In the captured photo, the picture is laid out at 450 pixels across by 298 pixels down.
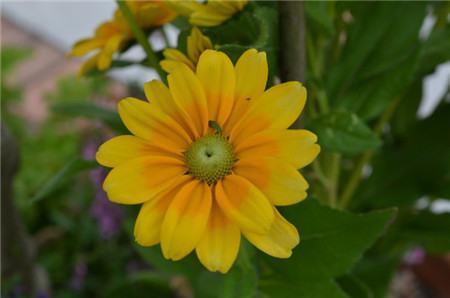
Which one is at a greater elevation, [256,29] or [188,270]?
[256,29]

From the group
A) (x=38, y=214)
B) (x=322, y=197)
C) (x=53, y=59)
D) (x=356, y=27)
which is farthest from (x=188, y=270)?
(x=53, y=59)

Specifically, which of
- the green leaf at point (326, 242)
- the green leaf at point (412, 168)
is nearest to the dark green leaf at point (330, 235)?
the green leaf at point (326, 242)

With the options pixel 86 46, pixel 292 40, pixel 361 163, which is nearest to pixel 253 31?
pixel 292 40

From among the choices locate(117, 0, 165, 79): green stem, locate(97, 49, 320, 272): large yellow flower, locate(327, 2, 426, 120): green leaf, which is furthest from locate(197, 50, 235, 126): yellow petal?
locate(327, 2, 426, 120): green leaf

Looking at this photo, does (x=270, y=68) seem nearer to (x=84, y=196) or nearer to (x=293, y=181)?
(x=293, y=181)

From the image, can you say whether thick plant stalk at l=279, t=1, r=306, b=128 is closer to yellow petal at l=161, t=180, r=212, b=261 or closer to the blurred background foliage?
the blurred background foliage

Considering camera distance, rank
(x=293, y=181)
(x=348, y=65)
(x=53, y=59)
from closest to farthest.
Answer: (x=293, y=181)
(x=348, y=65)
(x=53, y=59)

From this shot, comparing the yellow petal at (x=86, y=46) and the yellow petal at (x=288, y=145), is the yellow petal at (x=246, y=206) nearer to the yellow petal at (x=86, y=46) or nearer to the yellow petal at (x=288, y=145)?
the yellow petal at (x=288, y=145)
